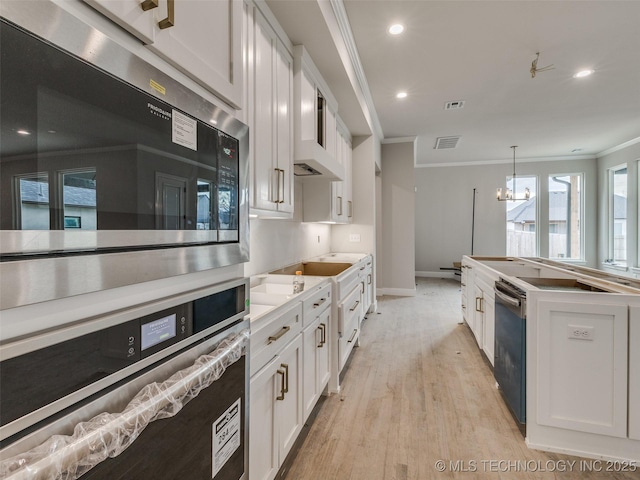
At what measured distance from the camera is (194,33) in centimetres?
80

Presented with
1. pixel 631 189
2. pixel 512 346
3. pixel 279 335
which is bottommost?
pixel 512 346

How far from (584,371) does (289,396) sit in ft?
5.38

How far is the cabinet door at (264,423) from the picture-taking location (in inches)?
46.7

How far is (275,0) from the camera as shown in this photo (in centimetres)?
181

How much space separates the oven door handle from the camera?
197cm

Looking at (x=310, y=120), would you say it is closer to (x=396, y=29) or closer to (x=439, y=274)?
(x=396, y=29)

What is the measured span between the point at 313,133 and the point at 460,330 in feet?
10.0

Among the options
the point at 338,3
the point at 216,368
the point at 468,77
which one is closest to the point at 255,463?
the point at 216,368

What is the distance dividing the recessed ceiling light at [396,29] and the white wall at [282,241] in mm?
1545

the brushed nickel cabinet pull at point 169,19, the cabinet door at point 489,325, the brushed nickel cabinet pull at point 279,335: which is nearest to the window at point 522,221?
the cabinet door at point 489,325

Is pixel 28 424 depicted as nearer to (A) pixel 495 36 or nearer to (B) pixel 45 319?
(B) pixel 45 319

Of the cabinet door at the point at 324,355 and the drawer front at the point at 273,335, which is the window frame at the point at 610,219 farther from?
the drawer front at the point at 273,335

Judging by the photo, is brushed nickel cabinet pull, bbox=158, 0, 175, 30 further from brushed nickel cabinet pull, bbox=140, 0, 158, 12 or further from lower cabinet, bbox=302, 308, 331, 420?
lower cabinet, bbox=302, 308, 331, 420

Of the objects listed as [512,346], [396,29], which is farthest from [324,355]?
[396,29]
